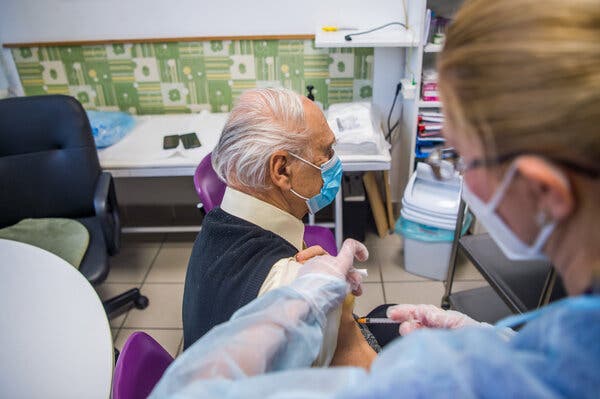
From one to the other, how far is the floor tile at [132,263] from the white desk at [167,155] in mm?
227

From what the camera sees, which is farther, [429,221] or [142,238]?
[142,238]

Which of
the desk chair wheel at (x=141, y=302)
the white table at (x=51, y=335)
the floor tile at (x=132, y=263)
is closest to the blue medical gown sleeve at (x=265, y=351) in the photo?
the white table at (x=51, y=335)

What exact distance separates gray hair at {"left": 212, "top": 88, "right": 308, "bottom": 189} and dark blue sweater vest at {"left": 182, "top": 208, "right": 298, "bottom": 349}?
13 cm

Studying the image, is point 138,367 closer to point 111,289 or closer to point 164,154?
point 164,154

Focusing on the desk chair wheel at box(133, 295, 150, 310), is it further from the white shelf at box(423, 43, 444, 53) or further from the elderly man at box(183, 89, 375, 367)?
the white shelf at box(423, 43, 444, 53)

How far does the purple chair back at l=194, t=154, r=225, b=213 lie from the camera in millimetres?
1539

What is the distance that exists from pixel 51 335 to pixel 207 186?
0.72 metres

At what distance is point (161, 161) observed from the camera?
2027 millimetres

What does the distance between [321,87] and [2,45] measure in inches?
80.2

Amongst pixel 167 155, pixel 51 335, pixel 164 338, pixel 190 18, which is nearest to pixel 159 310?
pixel 164 338

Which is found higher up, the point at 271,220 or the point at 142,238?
the point at 271,220

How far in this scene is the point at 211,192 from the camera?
5.14 ft

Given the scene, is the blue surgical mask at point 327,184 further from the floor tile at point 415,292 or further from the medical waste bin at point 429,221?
the floor tile at point 415,292

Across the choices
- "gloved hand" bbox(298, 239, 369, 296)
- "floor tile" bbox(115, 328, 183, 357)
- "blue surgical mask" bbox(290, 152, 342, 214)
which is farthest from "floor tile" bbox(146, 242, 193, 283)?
"gloved hand" bbox(298, 239, 369, 296)
